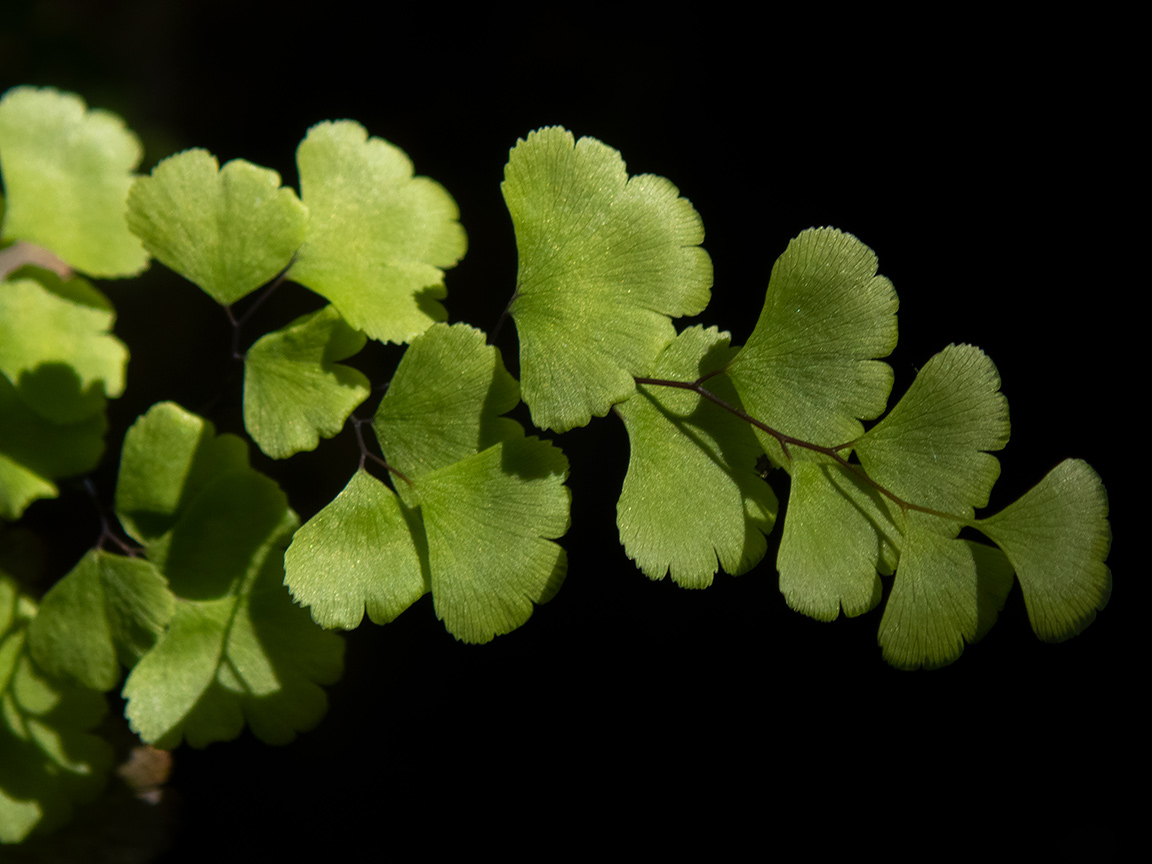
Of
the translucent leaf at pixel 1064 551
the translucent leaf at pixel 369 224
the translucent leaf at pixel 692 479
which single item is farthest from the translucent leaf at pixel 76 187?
the translucent leaf at pixel 1064 551

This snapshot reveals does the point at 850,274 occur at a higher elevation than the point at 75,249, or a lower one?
higher

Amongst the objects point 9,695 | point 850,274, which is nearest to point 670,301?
point 850,274

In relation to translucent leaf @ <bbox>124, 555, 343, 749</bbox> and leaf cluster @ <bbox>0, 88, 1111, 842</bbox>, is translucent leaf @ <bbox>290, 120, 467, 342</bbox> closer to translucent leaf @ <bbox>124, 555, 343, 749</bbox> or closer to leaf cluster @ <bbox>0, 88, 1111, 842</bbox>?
leaf cluster @ <bbox>0, 88, 1111, 842</bbox>

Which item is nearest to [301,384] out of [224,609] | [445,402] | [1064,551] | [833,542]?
[445,402]

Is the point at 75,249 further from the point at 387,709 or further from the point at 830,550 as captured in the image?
the point at 830,550

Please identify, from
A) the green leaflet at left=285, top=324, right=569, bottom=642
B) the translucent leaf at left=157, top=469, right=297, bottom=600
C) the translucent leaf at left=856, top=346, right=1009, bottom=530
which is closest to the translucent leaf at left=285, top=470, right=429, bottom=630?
the green leaflet at left=285, top=324, right=569, bottom=642

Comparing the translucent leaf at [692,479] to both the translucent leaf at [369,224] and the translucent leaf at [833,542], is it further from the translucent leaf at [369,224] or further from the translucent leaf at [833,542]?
the translucent leaf at [369,224]

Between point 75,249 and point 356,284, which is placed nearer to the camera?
point 356,284

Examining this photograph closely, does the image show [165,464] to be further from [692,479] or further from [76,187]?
[692,479]
